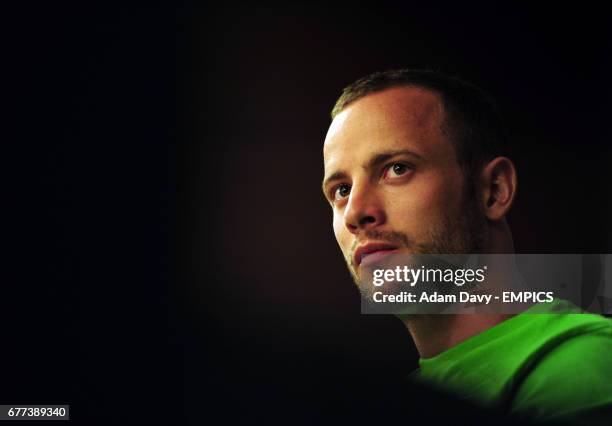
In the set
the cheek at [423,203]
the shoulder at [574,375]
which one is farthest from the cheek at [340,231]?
the shoulder at [574,375]

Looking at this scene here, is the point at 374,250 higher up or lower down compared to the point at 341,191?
lower down

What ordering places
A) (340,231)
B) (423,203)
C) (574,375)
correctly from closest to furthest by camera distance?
(574,375) → (423,203) → (340,231)

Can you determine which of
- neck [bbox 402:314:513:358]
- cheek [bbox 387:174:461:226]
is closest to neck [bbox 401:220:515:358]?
neck [bbox 402:314:513:358]

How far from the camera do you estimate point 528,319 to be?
1.27 m

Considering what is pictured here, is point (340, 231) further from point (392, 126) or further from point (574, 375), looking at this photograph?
point (574, 375)

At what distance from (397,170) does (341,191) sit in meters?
0.16

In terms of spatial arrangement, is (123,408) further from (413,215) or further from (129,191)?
(413,215)

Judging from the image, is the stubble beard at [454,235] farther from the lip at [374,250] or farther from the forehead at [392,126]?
the forehead at [392,126]

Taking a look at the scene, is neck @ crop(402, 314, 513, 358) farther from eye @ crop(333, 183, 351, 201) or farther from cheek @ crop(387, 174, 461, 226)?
eye @ crop(333, 183, 351, 201)

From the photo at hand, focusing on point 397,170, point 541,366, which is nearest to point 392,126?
point 397,170

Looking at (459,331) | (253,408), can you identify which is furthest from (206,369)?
(459,331)

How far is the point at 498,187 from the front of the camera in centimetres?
140

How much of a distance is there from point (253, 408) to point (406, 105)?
2.68 feet

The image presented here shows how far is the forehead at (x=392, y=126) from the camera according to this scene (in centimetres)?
137
